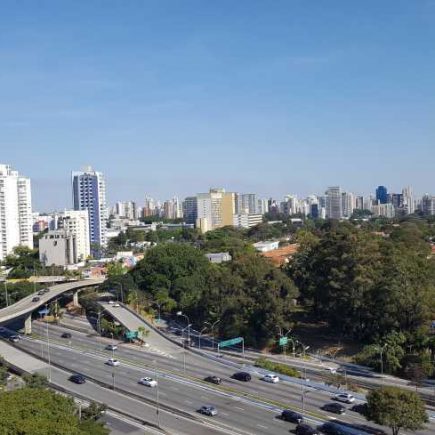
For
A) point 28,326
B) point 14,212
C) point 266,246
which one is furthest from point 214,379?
point 266,246

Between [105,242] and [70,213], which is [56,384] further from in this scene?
[105,242]

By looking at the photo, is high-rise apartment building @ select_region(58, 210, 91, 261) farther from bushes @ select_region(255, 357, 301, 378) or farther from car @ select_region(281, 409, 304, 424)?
car @ select_region(281, 409, 304, 424)

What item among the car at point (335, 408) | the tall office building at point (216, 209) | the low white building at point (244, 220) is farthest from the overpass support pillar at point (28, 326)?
the low white building at point (244, 220)

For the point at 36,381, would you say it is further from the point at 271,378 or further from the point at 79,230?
the point at 79,230

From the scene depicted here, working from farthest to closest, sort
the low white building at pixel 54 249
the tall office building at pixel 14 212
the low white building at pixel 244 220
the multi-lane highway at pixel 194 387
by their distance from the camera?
the low white building at pixel 244 220 < the tall office building at pixel 14 212 < the low white building at pixel 54 249 < the multi-lane highway at pixel 194 387

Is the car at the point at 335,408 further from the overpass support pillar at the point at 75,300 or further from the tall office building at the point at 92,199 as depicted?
the tall office building at the point at 92,199

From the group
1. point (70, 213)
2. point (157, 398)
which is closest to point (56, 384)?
point (157, 398)

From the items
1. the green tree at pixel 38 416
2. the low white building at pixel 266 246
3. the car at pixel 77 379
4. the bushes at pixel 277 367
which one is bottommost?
the car at pixel 77 379

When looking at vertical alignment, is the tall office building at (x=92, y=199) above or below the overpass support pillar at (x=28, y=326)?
above
